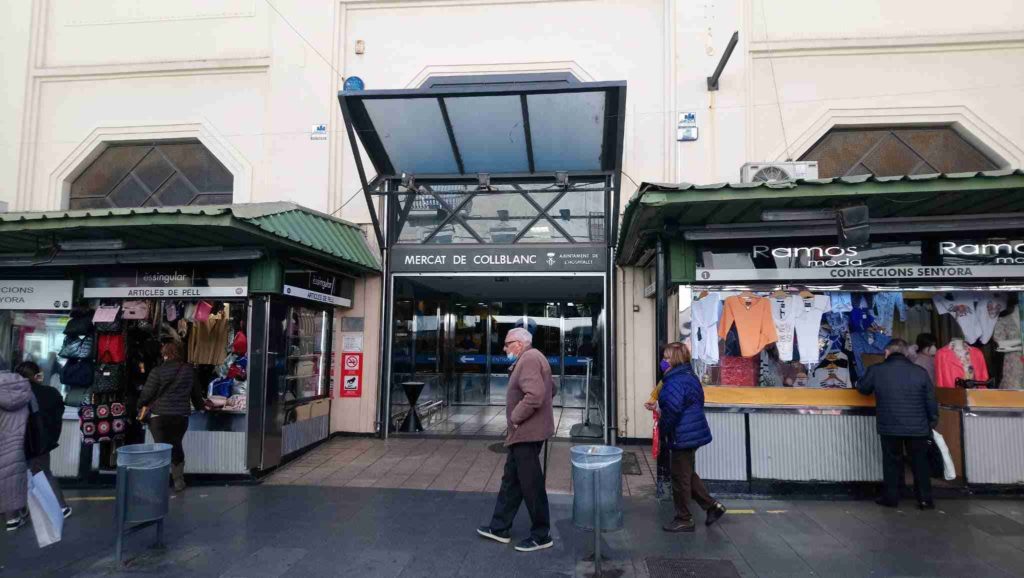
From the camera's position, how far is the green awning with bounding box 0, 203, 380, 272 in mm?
5945

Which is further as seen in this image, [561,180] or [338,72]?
[338,72]

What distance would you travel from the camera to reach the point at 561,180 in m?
8.80

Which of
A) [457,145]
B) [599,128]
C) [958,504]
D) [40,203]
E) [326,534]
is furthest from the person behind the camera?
[40,203]

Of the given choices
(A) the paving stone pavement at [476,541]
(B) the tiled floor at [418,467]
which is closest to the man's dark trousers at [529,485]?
(A) the paving stone pavement at [476,541]

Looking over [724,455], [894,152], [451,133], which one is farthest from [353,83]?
[894,152]

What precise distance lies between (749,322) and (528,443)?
3.14 metres

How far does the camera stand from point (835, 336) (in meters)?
7.06

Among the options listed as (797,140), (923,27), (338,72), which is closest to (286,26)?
(338,72)

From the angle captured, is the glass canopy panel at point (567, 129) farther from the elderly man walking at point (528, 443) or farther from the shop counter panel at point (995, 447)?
the shop counter panel at point (995, 447)

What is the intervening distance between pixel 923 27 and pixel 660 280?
20.8ft

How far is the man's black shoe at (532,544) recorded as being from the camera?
4.80 meters

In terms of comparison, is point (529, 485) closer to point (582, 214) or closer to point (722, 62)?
point (582, 214)

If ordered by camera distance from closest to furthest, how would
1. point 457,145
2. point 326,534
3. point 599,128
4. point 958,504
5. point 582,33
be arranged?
point 326,534 → point 958,504 → point 599,128 → point 457,145 → point 582,33

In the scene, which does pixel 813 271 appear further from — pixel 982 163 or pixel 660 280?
pixel 982 163
